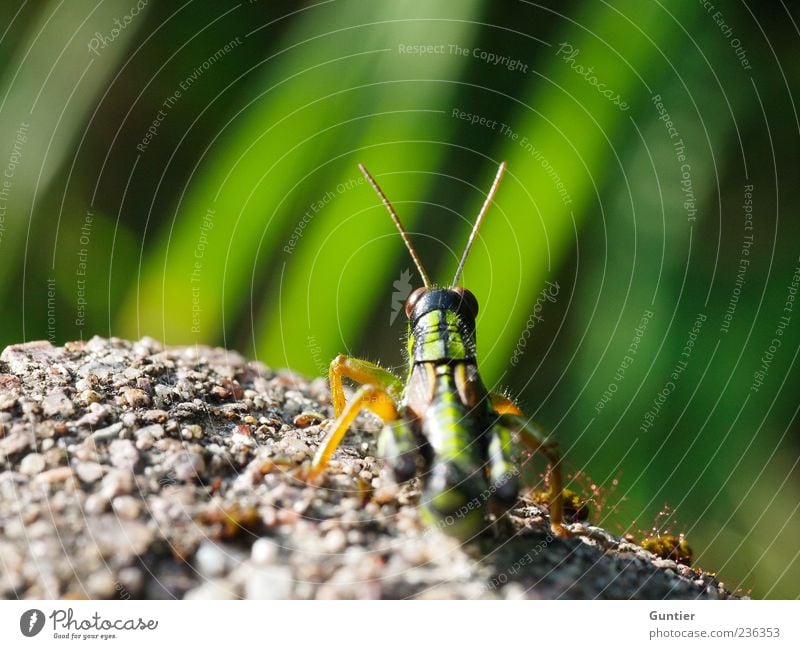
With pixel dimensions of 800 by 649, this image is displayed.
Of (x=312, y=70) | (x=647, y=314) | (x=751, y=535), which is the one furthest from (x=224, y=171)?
(x=751, y=535)

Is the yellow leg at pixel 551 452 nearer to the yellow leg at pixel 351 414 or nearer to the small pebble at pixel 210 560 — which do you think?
the yellow leg at pixel 351 414

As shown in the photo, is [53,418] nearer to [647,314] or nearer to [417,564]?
[417,564]

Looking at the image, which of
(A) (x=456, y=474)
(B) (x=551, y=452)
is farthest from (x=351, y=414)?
(B) (x=551, y=452)

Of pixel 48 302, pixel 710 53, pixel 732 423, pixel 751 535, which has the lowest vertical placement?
pixel 751 535

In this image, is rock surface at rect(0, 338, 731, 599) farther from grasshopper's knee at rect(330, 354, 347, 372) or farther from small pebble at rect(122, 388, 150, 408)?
grasshopper's knee at rect(330, 354, 347, 372)

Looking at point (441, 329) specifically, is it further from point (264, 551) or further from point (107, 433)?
point (107, 433)

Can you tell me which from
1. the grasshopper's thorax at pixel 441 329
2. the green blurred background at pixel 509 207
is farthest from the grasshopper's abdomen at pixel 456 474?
the green blurred background at pixel 509 207

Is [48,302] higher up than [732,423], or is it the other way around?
[48,302]
